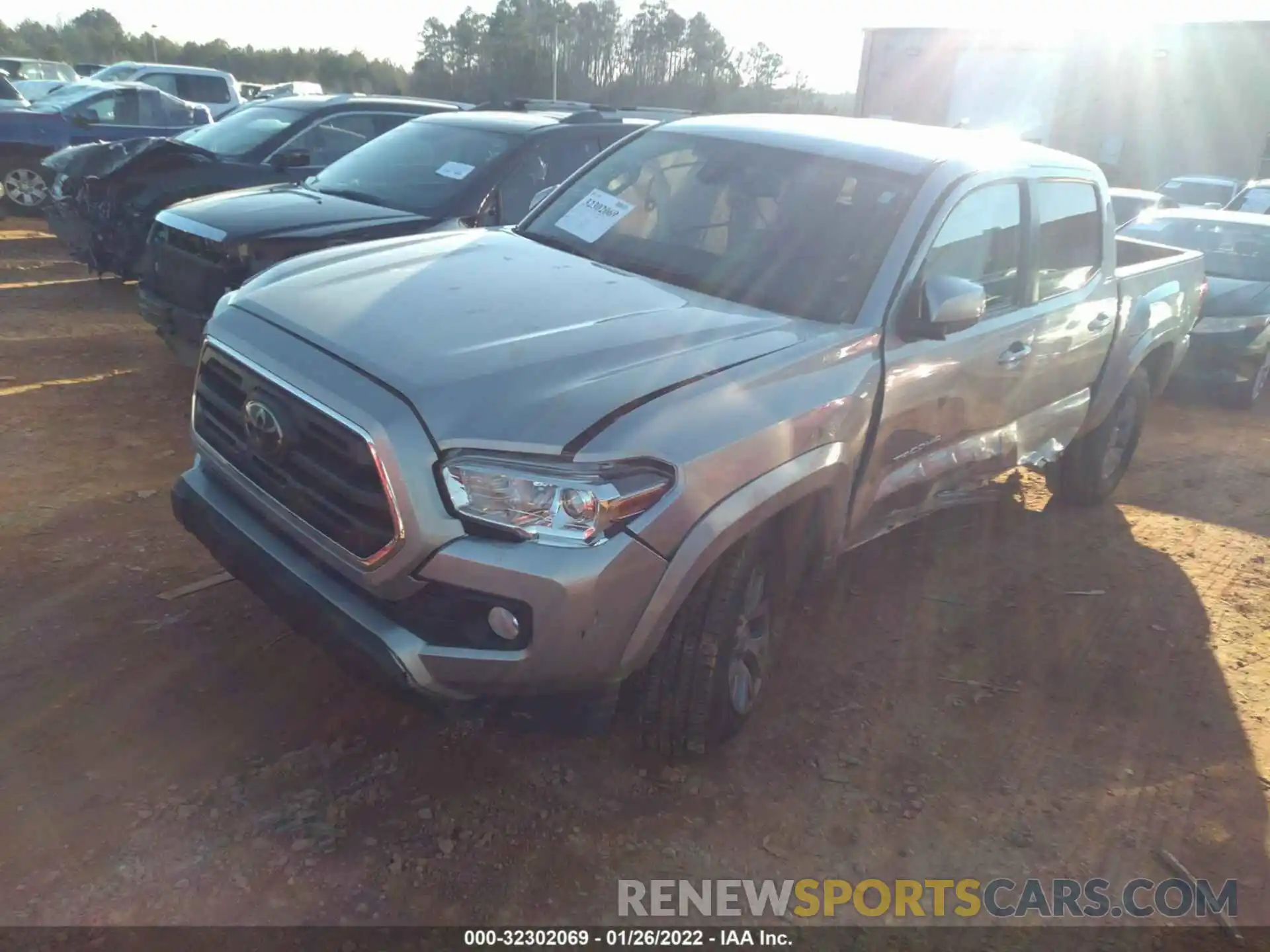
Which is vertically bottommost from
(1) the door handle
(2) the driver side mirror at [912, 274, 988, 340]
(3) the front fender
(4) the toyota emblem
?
(3) the front fender

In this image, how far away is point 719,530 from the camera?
2664 mm

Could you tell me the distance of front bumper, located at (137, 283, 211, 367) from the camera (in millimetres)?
5426

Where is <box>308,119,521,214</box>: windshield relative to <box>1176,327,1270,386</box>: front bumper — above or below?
above

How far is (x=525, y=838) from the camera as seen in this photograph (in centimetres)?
283

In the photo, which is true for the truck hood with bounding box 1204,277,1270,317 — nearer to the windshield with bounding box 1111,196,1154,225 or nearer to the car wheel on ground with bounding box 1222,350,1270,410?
the car wheel on ground with bounding box 1222,350,1270,410

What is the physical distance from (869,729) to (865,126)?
251 cm

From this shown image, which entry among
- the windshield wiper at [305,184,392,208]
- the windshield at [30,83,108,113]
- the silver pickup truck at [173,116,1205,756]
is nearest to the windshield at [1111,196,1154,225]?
the silver pickup truck at [173,116,1205,756]

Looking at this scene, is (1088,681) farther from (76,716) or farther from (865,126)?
(76,716)

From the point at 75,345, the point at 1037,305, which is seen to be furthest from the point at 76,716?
the point at 75,345

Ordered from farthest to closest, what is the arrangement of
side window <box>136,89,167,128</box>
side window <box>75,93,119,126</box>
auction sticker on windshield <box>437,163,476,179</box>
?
1. side window <box>136,89,167,128</box>
2. side window <box>75,93,119,126</box>
3. auction sticker on windshield <box>437,163,476,179</box>

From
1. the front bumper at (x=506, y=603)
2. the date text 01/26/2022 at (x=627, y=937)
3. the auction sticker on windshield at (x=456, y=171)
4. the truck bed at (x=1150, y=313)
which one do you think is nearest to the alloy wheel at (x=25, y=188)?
the auction sticker on windshield at (x=456, y=171)

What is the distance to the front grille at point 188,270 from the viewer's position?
548 cm

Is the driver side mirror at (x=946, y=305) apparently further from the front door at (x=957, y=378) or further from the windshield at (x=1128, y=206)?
the windshield at (x=1128, y=206)

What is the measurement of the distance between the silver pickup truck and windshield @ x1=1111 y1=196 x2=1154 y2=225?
23.6 ft
